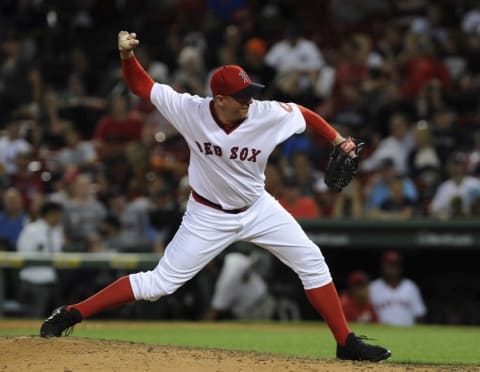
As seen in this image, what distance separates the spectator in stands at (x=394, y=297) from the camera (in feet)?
35.8

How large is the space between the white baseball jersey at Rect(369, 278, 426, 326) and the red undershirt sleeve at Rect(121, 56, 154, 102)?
5519 mm

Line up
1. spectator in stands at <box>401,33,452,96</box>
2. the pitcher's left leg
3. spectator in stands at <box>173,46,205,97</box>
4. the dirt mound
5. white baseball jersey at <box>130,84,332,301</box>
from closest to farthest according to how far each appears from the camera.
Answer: the dirt mound → white baseball jersey at <box>130,84,332,301</box> → the pitcher's left leg → spectator in stands at <box>401,33,452,96</box> → spectator in stands at <box>173,46,205,97</box>

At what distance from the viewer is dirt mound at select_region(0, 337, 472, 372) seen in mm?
5352

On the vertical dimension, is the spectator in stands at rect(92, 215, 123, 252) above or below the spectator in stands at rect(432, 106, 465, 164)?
below

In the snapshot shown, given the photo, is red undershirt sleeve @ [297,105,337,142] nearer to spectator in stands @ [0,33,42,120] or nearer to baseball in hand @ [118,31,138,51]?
baseball in hand @ [118,31,138,51]

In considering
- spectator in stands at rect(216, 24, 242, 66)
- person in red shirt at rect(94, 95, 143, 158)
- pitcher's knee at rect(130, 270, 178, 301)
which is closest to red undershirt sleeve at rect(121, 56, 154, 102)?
pitcher's knee at rect(130, 270, 178, 301)

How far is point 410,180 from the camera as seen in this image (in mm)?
12102

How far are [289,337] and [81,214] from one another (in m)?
3.91

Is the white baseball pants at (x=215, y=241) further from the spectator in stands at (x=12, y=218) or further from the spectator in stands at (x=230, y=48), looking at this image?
the spectator in stands at (x=230, y=48)

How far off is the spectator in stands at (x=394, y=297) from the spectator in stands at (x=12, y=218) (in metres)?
3.88

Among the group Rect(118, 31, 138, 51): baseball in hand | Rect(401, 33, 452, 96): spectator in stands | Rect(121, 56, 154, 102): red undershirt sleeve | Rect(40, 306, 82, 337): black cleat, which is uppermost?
Rect(401, 33, 452, 96): spectator in stands

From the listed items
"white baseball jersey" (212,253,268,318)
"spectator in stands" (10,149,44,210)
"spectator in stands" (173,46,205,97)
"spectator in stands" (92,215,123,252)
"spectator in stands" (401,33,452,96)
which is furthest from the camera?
"spectator in stands" (173,46,205,97)

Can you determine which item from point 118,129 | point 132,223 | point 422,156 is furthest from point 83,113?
point 422,156

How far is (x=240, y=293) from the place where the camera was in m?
11.3
